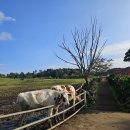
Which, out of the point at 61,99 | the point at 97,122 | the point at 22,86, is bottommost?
the point at 97,122

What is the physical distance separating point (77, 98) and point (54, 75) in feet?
377

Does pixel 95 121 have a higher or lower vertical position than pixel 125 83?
lower

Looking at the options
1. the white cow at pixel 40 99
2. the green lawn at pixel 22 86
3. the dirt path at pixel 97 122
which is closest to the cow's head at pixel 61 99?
the white cow at pixel 40 99

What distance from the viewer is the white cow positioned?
14526 mm

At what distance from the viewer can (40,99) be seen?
48.9 ft

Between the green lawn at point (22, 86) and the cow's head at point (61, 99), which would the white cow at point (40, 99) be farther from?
the green lawn at point (22, 86)

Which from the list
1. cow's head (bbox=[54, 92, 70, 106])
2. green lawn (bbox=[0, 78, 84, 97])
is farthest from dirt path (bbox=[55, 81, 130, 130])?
green lawn (bbox=[0, 78, 84, 97])

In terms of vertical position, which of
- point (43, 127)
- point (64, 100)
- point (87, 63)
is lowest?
point (43, 127)

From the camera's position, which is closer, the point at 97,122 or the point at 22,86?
the point at 97,122

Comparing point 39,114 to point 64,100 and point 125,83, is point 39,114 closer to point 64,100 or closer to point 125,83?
point 64,100

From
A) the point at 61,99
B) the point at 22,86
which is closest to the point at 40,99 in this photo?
the point at 61,99

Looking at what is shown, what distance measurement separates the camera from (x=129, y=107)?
2064 cm

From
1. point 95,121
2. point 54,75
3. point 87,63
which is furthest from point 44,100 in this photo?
point 54,75

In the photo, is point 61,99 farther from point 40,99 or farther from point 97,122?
point 97,122
